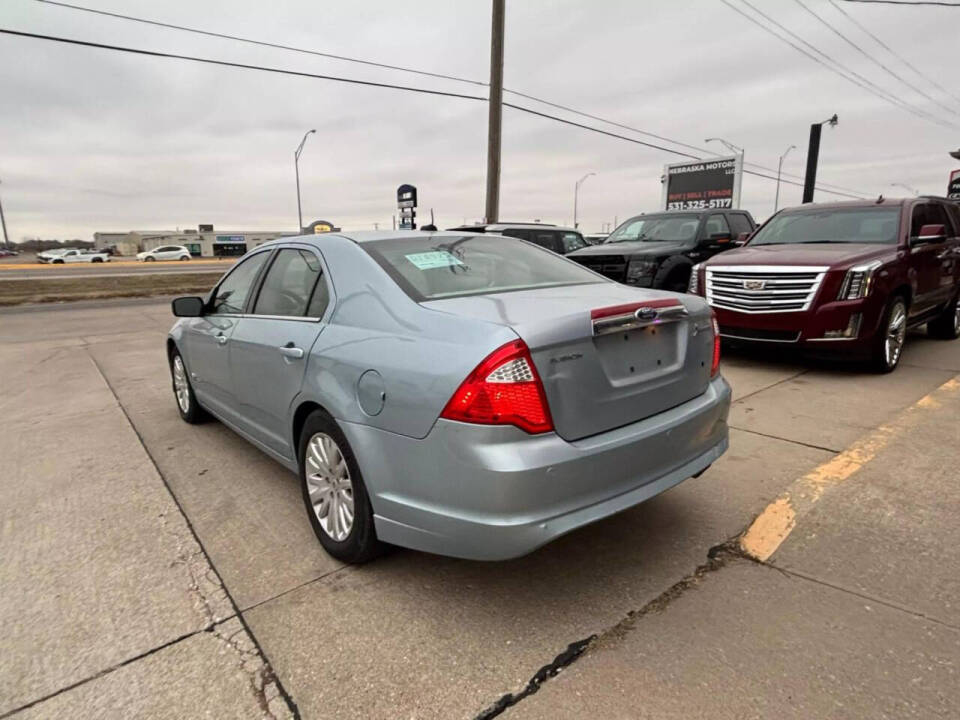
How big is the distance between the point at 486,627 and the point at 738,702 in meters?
0.91

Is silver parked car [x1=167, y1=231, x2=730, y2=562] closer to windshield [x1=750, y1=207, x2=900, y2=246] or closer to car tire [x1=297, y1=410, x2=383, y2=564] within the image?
car tire [x1=297, y1=410, x2=383, y2=564]

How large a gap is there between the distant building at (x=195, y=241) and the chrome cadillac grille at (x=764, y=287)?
72.1 m

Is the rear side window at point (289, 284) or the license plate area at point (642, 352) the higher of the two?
the rear side window at point (289, 284)

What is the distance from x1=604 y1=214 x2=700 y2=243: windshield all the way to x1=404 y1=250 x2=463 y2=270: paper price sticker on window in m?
7.07

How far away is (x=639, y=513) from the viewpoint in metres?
3.24

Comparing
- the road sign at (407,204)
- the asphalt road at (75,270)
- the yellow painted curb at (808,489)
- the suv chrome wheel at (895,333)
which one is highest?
the road sign at (407,204)

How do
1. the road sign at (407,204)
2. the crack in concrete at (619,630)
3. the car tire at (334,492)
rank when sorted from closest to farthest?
the crack in concrete at (619,630), the car tire at (334,492), the road sign at (407,204)

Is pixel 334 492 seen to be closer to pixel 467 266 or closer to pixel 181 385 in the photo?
pixel 467 266

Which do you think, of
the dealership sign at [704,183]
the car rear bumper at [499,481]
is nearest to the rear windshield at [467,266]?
the car rear bumper at [499,481]

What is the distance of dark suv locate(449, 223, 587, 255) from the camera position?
10.1 meters

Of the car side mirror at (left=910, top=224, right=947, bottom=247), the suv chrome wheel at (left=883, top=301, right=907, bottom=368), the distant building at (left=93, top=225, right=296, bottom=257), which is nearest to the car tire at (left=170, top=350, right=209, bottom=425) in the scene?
the suv chrome wheel at (left=883, top=301, right=907, bottom=368)

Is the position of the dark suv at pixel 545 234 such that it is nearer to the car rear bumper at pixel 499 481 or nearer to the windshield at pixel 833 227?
the windshield at pixel 833 227

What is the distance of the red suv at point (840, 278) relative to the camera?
19.3ft

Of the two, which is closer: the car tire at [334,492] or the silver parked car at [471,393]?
the silver parked car at [471,393]
